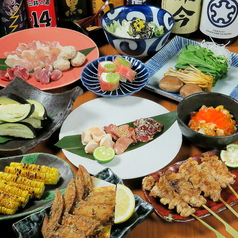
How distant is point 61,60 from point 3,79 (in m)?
0.39

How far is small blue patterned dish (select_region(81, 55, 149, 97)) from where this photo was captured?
1919 mm

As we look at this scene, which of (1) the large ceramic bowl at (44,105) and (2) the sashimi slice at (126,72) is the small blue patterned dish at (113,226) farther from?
(2) the sashimi slice at (126,72)

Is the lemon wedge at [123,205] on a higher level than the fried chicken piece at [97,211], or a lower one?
lower

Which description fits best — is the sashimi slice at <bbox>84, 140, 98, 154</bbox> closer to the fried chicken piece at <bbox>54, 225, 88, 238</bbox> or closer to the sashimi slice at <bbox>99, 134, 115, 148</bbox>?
the sashimi slice at <bbox>99, 134, 115, 148</bbox>

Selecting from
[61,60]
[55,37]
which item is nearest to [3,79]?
[61,60]

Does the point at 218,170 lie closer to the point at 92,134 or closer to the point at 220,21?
the point at 92,134

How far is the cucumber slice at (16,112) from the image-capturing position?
1.60m

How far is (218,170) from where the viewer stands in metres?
1.42

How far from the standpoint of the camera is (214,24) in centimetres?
233

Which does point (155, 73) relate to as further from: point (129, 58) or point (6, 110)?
point (6, 110)

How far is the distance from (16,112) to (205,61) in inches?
49.4

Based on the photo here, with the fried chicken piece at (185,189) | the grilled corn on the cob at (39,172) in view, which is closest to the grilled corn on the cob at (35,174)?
the grilled corn on the cob at (39,172)

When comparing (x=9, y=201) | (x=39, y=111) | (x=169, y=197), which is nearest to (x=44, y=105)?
(x=39, y=111)

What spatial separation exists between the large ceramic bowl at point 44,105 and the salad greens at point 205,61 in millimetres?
772
